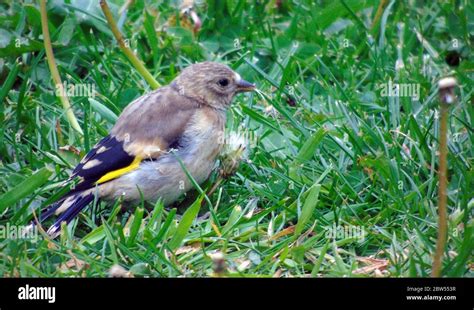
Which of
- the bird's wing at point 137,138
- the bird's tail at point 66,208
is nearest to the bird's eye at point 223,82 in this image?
the bird's wing at point 137,138

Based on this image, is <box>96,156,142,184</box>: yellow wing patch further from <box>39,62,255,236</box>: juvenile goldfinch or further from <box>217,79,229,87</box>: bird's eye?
<box>217,79,229,87</box>: bird's eye

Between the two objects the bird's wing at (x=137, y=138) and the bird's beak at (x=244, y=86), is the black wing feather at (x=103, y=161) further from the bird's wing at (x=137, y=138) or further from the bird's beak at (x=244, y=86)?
the bird's beak at (x=244, y=86)

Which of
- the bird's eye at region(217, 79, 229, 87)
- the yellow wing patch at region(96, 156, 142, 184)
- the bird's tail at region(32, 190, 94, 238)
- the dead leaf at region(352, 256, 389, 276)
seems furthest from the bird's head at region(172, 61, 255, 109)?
the dead leaf at region(352, 256, 389, 276)

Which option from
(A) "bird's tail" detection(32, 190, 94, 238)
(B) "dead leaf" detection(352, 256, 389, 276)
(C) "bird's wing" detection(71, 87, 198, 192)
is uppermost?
(C) "bird's wing" detection(71, 87, 198, 192)

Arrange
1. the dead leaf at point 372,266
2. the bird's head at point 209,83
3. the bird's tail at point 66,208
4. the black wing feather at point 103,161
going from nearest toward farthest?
the dead leaf at point 372,266, the bird's tail at point 66,208, the black wing feather at point 103,161, the bird's head at point 209,83

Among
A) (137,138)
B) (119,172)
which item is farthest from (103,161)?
(137,138)

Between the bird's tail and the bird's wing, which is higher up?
the bird's wing

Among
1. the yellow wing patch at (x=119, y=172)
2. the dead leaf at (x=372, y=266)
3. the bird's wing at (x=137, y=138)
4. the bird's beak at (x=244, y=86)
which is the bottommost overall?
the dead leaf at (x=372, y=266)

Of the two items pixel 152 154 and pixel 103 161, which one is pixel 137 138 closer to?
pixel 152 154
